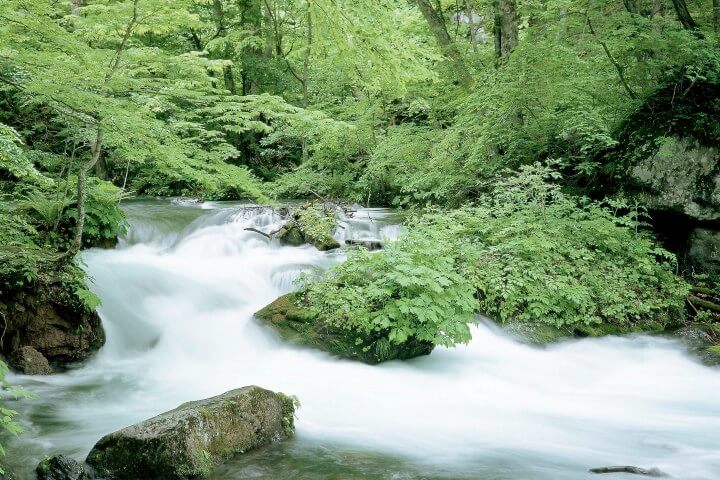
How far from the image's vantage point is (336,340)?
6.70 metres

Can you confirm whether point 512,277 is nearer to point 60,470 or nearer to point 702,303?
point 702,303

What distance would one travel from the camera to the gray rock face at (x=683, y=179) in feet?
26.9

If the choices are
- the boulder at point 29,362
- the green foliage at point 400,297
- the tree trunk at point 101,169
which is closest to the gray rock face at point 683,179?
the green foliage at point 400,297

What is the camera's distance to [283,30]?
64.1 ft

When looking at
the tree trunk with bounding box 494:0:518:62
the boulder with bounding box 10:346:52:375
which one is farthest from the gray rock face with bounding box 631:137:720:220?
the boulder with bounding box 10:346:52:375

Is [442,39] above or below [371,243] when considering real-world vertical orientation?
above

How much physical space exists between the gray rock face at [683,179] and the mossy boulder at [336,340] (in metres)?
4.35

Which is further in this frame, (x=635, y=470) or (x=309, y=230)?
(x=309, y=230)

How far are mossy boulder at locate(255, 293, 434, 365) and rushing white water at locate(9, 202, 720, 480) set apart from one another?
0.47ft

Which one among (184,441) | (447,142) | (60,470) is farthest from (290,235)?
(60,470)

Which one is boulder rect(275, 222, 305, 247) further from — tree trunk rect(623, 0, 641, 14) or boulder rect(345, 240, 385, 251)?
tree trunk rect(623, 0, 641, 14)

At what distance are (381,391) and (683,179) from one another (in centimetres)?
562

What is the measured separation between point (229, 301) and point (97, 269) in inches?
77.1

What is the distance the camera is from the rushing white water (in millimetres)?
4641
